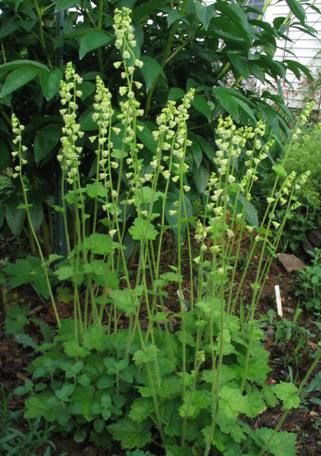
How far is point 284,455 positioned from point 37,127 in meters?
1.56

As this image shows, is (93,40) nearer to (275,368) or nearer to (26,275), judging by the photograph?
(26,275)

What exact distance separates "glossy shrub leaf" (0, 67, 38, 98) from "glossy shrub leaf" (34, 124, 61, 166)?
14.6 inches

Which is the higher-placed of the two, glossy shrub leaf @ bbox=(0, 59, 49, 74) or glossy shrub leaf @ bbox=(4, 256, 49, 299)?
glossy shrub leaf @ bbox=(0, 59, 49, 74)

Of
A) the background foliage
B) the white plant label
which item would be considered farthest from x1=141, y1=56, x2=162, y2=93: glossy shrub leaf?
the white plant label

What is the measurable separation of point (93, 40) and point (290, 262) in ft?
6.13

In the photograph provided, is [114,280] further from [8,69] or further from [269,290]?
[269,290]

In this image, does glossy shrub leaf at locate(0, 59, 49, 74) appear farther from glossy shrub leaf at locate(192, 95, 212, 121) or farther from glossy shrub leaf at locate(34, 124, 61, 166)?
glossy shrub leaf at locate(192, 95, 212, 121)

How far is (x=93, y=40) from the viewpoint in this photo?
191 centimetres

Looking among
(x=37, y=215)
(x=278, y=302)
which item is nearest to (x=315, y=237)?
(x=278, y=302)

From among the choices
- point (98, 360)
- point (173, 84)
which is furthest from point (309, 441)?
point (173, 84)

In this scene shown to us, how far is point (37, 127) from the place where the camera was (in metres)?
2.39

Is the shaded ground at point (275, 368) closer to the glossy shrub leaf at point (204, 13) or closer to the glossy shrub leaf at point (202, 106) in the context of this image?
the glossy shrub leaf at point (202, 106)

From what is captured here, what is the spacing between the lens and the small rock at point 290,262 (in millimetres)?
3238

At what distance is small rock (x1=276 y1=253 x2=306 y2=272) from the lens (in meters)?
3.24
